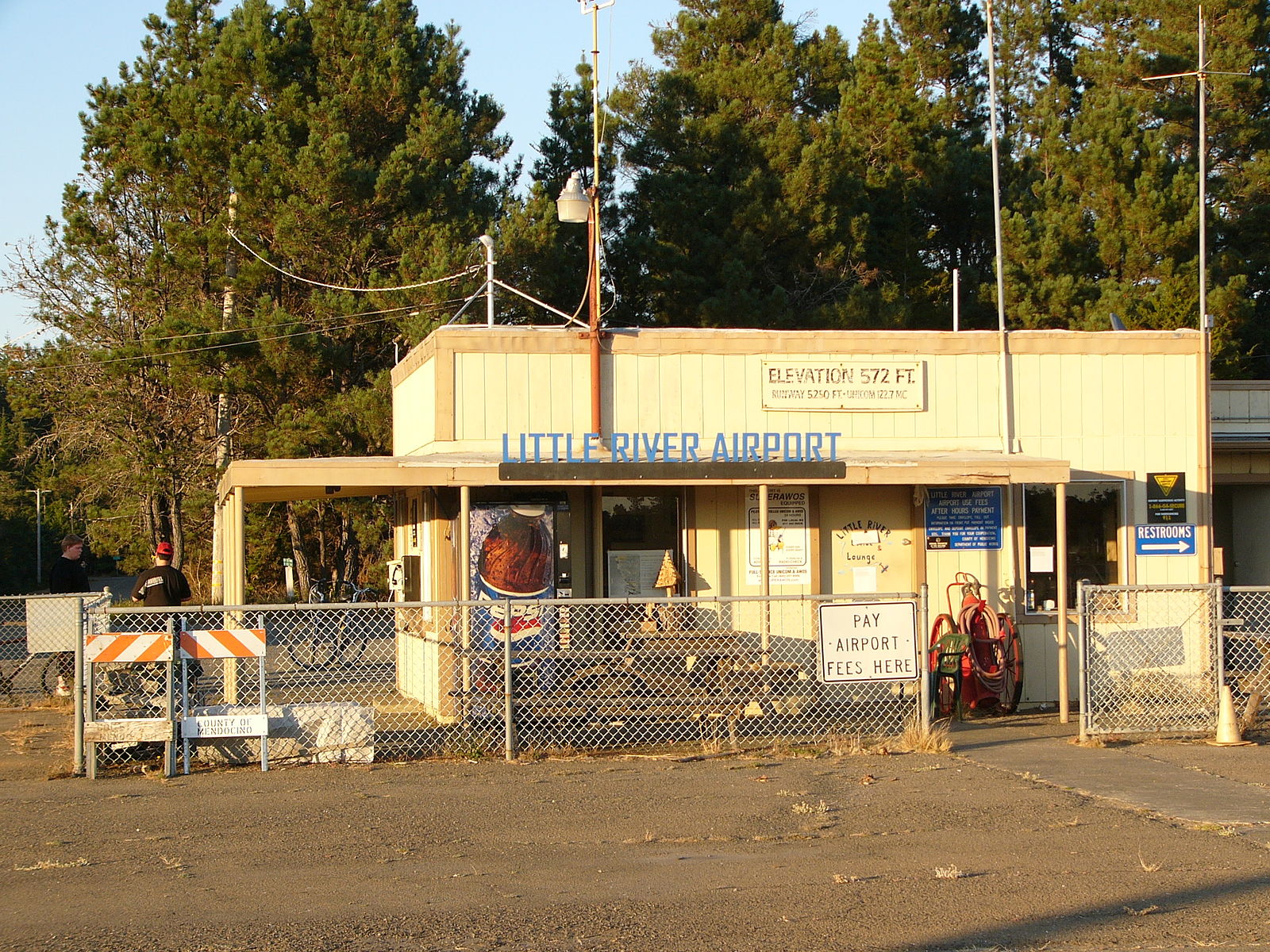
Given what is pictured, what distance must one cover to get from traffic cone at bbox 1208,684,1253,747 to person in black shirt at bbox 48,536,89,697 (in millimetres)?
12141

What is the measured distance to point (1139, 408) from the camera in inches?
590

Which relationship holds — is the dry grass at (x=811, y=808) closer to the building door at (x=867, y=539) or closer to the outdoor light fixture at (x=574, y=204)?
the building door at (x=867, y=539)

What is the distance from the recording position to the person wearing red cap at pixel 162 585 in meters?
12.7

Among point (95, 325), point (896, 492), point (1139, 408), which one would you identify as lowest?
point (896, 492)

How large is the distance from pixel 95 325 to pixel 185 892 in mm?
27234

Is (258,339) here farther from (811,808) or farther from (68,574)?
(811,808)

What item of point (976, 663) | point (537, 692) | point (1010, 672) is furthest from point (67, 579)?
point (1010, 672)

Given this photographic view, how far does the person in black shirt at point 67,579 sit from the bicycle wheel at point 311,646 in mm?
2865

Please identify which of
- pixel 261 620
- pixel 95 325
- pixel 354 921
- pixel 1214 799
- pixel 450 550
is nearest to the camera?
pixel 354 921

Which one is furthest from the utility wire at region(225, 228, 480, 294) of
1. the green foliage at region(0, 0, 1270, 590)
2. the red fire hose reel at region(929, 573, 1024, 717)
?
the red fire hose reel at region(929, 573, 1024, 717)

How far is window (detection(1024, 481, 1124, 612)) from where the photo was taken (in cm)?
1475

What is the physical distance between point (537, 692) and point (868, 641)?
279cm

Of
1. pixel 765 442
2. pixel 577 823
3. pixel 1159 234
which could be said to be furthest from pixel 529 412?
pixel 1159 234

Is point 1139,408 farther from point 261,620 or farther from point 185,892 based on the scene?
point 185,892
